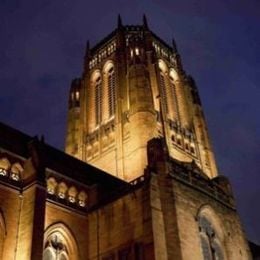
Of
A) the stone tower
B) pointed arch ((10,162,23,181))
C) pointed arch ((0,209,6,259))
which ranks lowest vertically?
pointed arch ((0,209,6,259))

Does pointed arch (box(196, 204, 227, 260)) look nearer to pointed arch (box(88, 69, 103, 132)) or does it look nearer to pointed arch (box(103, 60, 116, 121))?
pointed arch (box(103, 60, 116, 121))

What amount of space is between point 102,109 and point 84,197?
18.2 m

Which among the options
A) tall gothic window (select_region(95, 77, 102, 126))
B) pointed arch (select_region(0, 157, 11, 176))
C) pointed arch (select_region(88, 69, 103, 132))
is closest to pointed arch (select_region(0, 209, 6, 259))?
pointed arch (select_region(0, 157, 11, 176))

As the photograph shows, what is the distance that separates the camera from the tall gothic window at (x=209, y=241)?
2452 centimetres

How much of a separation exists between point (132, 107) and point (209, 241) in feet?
55.3

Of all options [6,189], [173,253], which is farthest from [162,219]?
[6,189]

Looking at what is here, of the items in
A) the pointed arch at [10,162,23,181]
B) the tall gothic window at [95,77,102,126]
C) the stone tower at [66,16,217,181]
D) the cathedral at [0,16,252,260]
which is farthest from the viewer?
the tall gothic window at [95,77,102,126]

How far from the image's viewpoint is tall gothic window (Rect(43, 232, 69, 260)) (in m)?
22.7

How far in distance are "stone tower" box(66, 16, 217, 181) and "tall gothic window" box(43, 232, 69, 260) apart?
12380mm

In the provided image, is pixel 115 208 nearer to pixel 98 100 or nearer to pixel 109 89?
pixel 109 89

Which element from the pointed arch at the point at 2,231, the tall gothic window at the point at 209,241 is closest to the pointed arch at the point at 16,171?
the pointed arch at the point at 2,231

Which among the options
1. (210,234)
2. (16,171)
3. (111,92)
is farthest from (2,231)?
(111,92)

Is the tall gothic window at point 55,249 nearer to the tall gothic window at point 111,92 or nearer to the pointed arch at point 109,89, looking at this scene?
the pointed arch at point 109,89

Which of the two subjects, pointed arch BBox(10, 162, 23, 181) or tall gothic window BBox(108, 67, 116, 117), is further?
tall gothic window BBox(108, 67, 116, 117)
